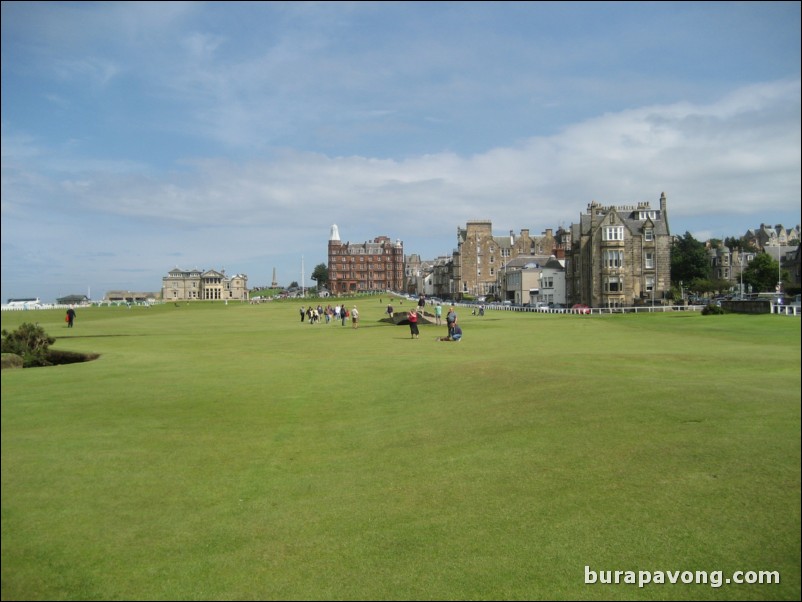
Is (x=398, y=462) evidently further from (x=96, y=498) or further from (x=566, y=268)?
(x=566, y=268)

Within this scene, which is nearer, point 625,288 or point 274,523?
point 274,523

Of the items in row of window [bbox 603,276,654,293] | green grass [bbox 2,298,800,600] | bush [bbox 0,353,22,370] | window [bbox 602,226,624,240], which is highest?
window [bbox 602,226,624,240]

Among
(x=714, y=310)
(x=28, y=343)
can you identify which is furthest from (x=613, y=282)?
(x=28, y=343)

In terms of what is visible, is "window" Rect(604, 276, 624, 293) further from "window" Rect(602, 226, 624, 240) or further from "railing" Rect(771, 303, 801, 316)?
"railing" Rect(771, 303, 801, 316)

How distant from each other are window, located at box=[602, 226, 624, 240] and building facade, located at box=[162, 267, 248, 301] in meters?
98.6

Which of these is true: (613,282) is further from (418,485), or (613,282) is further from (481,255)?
(418,485)

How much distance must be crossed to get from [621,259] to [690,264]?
2661 centimetres

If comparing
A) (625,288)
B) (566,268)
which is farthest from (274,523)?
(566,268)

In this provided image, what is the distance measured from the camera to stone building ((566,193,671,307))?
71562 millimetres

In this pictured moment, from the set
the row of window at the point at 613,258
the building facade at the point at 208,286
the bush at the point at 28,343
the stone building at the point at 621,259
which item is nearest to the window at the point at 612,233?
the stone building at the point at 621,259

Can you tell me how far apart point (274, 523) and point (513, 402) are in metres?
6.83

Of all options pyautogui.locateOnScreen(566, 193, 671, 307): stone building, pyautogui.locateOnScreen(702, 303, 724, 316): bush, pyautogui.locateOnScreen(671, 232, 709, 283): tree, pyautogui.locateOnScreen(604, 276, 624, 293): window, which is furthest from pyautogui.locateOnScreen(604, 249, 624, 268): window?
pyautogui.locateOnScreen(702, 303, 724, 316): bush

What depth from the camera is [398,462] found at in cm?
986

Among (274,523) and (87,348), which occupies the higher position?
(87,348)
